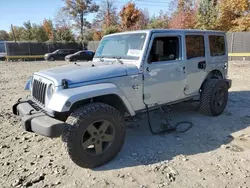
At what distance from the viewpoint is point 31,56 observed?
2880cm

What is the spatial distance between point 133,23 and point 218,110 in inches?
1245

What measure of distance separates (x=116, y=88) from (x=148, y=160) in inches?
46.2

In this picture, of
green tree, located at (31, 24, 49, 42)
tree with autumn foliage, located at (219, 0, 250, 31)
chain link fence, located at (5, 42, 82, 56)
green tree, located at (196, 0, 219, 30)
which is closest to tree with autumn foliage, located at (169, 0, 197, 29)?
green tree, located at (196, 0, 219, 30)

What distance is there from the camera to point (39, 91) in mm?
3465

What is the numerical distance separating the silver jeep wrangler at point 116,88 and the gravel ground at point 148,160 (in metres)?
0.30

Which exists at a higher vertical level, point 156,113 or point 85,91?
point 85,91

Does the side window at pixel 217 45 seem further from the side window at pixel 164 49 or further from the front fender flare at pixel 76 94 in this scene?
the front fender flare at pixel 76 94

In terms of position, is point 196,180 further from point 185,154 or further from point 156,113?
point 156,113

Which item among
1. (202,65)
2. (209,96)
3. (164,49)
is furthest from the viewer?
(209,96)

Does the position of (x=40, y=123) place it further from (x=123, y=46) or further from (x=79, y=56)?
(x=79, y=56)

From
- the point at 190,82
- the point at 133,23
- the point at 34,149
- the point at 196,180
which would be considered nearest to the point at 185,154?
the point at 196,180

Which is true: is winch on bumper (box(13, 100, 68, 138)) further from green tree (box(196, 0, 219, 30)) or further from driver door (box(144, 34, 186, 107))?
green tree (box(196, 0, 219, 30))

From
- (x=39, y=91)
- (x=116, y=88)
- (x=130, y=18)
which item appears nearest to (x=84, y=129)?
(x=116, y=88)

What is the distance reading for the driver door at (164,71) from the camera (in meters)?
3.81
